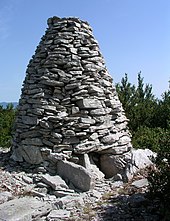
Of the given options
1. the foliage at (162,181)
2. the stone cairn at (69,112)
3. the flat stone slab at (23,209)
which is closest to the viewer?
the foliage at (162,181)

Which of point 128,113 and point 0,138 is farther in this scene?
point 128,113

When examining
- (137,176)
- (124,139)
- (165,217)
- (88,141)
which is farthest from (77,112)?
(165,217)

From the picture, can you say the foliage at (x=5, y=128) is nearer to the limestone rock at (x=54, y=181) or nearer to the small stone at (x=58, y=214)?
the limestone rock at (x=54, y=181)

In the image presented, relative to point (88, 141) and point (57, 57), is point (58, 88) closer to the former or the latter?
point (57, 57)

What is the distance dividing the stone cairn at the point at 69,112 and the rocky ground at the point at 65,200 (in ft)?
1.14

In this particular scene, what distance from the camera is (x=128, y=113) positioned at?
1345 centimetres

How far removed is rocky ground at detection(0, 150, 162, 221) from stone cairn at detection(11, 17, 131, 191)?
1.14ft

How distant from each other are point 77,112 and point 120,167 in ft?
5.08

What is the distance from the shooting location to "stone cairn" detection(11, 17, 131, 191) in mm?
6055

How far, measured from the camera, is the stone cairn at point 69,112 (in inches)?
238

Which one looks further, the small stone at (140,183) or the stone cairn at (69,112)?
the stone cairn at (69,112)

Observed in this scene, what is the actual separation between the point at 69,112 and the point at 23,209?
7.88 ft

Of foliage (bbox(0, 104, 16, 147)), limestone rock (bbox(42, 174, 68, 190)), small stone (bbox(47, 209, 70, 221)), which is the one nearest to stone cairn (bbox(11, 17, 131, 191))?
limestone rock (bbox(42, 174, 68, 190))

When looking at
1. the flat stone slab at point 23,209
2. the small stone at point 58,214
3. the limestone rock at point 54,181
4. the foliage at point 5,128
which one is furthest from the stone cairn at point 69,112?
the foliage at point 5,128
